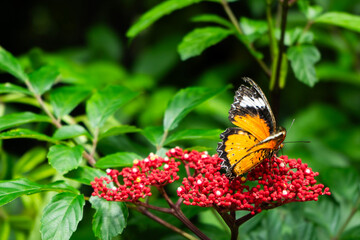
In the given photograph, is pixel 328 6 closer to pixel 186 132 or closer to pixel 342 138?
pixel 342 138

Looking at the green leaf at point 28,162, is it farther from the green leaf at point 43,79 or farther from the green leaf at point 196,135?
the green leaf at point 196,135

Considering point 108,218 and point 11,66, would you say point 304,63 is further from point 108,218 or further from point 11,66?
point 11,66

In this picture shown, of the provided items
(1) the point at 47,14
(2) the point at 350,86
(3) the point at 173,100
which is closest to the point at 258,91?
(3) the point at 173,100

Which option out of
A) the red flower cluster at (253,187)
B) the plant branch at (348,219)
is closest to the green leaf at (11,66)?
the red flower cluster at (253,187)

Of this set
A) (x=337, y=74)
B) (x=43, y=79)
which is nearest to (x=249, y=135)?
(x=43, y=79)

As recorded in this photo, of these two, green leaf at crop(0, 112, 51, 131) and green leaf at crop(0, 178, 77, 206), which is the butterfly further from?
green leaf at crop(0, 112, 51, 131)

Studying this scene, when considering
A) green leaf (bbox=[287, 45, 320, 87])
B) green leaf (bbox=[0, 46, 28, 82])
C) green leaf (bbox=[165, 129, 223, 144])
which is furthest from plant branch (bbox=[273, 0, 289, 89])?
green leaf (bbox=[0, 46, 28, 82])
